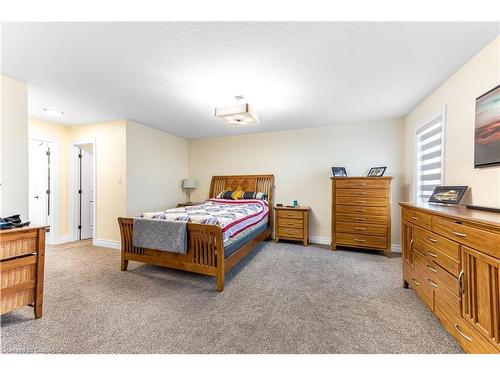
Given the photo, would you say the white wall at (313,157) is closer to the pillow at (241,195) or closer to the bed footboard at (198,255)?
the pillow at (241,195)

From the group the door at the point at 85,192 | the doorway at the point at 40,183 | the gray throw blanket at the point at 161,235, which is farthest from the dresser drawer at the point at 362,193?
the doorway at the point at 40,183

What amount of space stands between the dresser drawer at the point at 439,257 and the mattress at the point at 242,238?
2008 mm

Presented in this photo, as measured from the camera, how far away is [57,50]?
5.95 feet

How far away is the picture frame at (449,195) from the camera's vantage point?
77.5 inches

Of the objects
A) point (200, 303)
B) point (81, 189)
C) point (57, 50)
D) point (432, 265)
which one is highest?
point (57, 50)

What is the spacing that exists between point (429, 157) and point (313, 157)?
74.7 inches

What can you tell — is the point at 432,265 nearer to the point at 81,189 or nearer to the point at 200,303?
the point at 200,303

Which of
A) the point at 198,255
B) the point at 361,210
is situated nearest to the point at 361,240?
the point at 361,210

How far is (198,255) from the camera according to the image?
241cm

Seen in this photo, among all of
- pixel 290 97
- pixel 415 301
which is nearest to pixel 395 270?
pixel 415 301

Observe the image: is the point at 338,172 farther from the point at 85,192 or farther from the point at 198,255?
the point at 85,192
